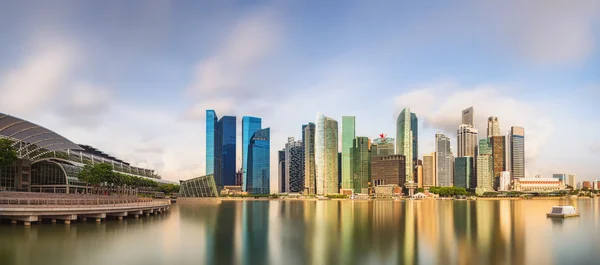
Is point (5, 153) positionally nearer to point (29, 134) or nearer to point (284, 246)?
point (29, 134)

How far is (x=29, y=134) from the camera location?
117375 mm

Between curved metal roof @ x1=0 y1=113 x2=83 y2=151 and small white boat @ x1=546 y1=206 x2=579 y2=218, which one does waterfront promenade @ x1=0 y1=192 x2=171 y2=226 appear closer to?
curved metal roof @ x1=0 y1=113 x2=83 y2=151

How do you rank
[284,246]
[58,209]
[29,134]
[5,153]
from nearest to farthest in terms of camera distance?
[284,246] → [58,209] → [5,153] → [29,134]

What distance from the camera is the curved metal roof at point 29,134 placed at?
10544cm

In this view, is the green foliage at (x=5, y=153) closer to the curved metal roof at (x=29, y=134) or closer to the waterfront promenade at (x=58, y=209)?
the waterfront promenade at (x=58, y=209)

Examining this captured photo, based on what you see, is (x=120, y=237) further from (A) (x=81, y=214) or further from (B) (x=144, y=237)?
(A) (x=81, y=214)

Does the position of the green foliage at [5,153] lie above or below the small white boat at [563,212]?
above

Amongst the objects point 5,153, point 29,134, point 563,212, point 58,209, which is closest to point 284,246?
point 58,209

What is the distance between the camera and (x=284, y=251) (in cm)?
4550

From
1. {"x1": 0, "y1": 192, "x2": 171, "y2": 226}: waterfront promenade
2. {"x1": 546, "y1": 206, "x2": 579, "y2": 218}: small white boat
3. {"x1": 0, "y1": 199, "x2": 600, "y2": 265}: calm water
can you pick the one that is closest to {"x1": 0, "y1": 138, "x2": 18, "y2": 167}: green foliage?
{"x1": 0, "y1": 192, "x2": 171, "y2": 226}: waterfront promenade

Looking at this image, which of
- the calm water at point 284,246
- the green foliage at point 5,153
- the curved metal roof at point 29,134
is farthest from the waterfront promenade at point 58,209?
the curved metal roof at point 29,134

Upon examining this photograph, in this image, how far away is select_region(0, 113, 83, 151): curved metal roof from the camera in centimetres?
10544

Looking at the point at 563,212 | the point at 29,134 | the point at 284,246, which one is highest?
the point at 29,134

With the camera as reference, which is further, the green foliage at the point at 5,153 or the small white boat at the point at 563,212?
the small white boat at the point at 563,212
